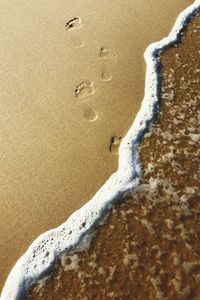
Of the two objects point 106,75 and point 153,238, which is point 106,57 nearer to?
point 106,75

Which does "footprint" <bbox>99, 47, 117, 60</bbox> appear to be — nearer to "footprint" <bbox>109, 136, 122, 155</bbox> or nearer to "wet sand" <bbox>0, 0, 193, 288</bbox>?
"wet sand" <bbox>0, 0, 193, 288</bbox>

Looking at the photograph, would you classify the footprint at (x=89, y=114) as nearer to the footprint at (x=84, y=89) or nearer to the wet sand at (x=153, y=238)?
the footprint at (x=84, y=89)

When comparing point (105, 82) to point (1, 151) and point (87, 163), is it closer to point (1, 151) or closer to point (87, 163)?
point (87, 163)

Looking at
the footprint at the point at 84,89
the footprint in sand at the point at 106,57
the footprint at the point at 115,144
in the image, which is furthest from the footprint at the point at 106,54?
the footprint at the point at 115,144

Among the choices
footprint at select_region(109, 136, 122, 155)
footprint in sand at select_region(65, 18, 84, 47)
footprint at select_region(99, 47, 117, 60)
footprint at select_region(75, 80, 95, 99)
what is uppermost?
footprint in sand at select_region(65, 18, 84, 47)

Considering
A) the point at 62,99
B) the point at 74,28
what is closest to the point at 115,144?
the point at 62,99

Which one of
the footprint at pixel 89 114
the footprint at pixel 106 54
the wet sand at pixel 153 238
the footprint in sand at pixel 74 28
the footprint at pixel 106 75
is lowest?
the wet sand at pixel 153 238

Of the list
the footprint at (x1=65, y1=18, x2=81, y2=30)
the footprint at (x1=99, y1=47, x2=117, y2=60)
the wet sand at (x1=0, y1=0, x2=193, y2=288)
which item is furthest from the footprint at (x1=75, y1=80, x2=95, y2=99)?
the footprint at (x1=65, y1=18, x2=81, y2=30)
